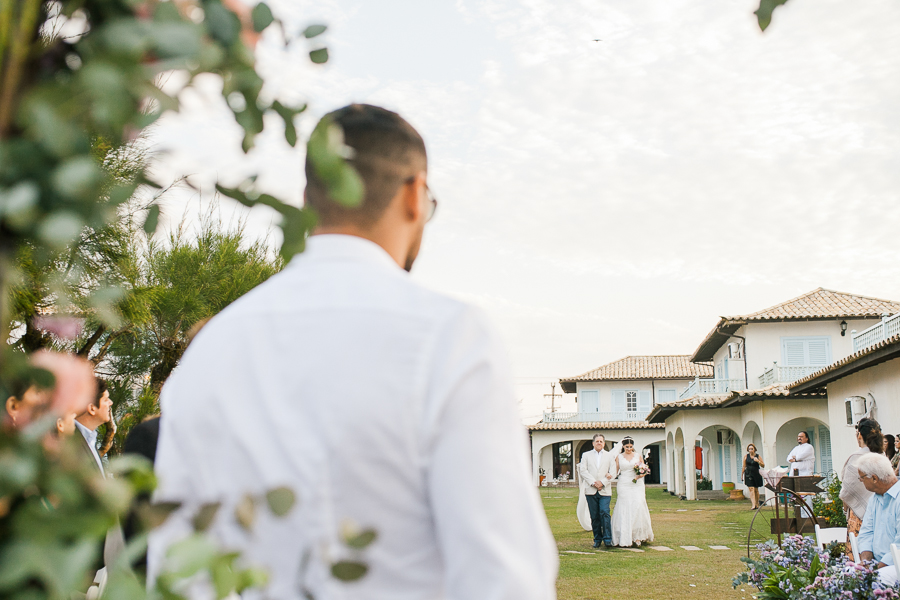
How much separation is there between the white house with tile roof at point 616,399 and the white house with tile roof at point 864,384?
2460 centimetres

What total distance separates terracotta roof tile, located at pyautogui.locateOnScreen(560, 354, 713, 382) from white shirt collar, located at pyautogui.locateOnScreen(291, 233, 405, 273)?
45542 millimetres

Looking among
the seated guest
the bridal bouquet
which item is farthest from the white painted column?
the seated guest

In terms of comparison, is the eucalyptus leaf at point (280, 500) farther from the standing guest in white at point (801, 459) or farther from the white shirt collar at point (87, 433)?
the standing guest in white at point (801, 459)

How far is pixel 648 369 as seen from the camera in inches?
1832

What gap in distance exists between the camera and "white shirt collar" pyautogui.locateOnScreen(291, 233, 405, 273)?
3.72 feet

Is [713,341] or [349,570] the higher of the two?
[713,341]

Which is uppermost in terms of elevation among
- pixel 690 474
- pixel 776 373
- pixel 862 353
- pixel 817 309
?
pixel 817 309

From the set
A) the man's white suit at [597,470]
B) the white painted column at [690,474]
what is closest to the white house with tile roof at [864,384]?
the man's white suit at [597,470]

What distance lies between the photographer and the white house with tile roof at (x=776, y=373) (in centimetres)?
2517

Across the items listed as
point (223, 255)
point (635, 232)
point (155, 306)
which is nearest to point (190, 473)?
point (155, 306)

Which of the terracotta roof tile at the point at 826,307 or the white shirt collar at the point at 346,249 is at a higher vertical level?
the terracotta roof tile at the point at 826,307

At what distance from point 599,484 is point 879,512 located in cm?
712

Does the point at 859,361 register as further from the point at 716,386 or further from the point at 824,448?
the point at 716,386

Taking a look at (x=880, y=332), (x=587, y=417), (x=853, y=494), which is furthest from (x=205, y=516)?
(x=587, y=417)
